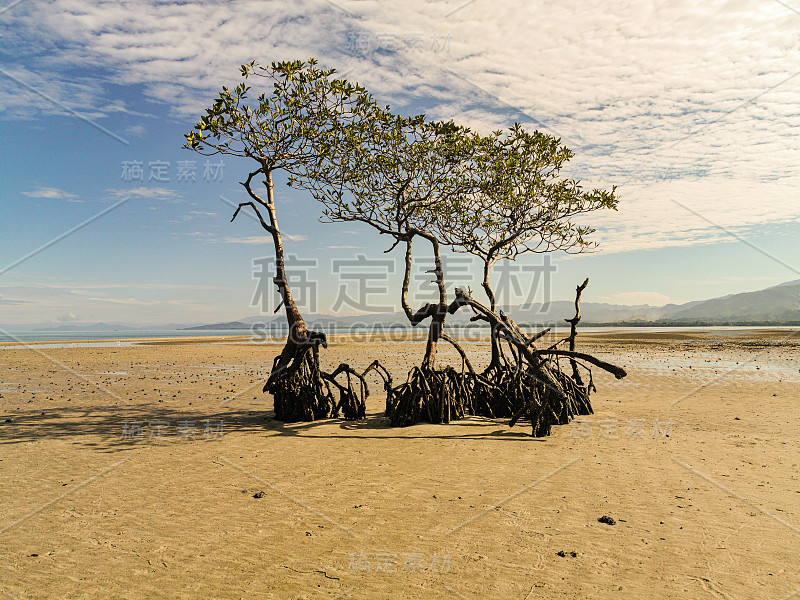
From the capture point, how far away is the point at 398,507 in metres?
5.76

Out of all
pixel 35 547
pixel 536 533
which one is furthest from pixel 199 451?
pixel 536 533

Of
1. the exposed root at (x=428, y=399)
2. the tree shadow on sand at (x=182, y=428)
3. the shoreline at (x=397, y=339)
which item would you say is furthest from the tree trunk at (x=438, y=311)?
the shoreline at (x=397, y=339)

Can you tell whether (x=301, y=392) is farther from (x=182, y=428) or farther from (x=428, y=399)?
(x=428, y=399)

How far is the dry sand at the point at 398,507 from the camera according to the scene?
4211mm

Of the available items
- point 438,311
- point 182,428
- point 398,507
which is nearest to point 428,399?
point 438,311

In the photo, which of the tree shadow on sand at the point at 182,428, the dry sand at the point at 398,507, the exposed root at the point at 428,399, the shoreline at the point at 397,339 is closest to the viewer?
the dry sand at the point at 398,507

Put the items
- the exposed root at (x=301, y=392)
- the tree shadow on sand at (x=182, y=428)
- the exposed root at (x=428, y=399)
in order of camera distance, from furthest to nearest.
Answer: the exposed root at (x=301, y=392) < the exposed root at (x=428, y=399) < the tree shadow on sand at (x=182, y=428)

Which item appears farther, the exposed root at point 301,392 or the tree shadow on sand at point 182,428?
the exposed root at point 301,392

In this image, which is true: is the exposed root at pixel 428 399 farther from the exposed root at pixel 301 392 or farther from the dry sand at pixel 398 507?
the exposed root at pixel 301 392

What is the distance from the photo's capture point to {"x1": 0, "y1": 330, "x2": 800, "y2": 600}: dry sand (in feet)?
13.8

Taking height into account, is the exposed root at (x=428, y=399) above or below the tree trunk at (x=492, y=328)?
below

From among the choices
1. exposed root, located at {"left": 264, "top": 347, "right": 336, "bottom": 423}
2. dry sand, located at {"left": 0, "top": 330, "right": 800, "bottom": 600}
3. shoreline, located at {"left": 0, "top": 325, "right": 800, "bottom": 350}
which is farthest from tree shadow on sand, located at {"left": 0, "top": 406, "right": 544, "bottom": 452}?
shoreline, located at {"left": 0, "top": 325, "right": 800, "bottom": 350}

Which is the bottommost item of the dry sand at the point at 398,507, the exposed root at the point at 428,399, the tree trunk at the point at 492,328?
the dry sand at the point at 398,507

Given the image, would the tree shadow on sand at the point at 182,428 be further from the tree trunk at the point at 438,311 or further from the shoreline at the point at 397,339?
the shoreline at the point at 397,339
